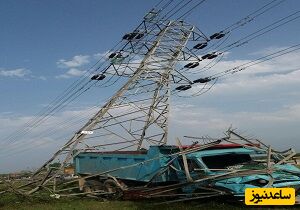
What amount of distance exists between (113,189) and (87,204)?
5.14 ft

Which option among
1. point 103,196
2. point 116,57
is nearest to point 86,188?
point 103,196

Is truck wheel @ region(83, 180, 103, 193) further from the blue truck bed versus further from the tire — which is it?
the blue truck bed

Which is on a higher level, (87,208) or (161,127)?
(161,127)

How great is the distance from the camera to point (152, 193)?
1300 centimetres

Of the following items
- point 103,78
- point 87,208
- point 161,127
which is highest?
point 103,78

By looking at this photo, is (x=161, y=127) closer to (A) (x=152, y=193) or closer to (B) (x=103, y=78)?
(B) (x=103, y=78)

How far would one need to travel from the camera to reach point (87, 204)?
14359 millimetres

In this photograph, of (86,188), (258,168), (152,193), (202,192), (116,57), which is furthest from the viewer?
(116,57)

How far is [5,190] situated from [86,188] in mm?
3112

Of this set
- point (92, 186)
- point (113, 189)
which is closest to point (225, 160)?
point (113, 189)

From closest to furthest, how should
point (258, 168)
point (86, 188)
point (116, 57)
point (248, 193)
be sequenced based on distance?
point (248, 193), point (258, 168), point (86, 188), point (116, 57)

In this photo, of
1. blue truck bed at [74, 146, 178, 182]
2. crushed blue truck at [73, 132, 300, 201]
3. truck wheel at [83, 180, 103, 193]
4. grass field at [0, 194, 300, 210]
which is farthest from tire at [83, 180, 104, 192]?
grass field at [0, 194, 300, 210]

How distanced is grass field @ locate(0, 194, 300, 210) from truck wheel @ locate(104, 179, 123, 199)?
0.49m

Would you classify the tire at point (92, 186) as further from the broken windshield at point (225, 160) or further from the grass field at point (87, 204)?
the broken windshield at point (225, 160)
